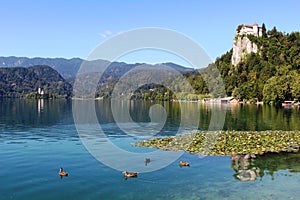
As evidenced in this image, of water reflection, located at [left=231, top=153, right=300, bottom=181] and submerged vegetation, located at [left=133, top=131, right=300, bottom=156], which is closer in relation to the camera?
water reflection, located at [left=231, top=153, right=300, bottom=181]

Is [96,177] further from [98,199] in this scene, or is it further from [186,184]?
[186,184]

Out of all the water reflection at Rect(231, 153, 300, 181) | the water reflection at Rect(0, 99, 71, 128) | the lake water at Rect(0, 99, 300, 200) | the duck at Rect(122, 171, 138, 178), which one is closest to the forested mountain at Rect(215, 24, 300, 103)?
the water reflection at Rect(0, 99, 71, 128)

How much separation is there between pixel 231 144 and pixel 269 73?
454 ft

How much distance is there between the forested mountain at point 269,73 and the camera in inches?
4934

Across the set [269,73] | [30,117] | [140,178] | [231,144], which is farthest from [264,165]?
[269,73]

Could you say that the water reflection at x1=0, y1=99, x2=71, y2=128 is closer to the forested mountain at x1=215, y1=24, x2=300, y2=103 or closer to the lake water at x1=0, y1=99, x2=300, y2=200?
the lake water at x1=0, y1=99, x2=300, y2=200

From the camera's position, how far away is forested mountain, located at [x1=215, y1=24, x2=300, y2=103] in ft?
411

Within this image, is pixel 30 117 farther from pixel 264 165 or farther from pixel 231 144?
pixel 264 165

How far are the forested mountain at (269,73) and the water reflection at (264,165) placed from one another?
9549cm

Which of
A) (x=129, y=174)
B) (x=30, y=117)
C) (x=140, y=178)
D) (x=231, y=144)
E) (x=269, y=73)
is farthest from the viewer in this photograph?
(x=269, y=73)

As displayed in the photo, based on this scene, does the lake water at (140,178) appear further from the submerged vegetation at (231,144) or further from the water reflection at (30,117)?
the water reflection at (30,117)

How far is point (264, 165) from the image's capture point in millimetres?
27422

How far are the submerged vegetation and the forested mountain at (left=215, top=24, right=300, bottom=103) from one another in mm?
86977

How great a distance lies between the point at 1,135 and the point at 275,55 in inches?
6425
